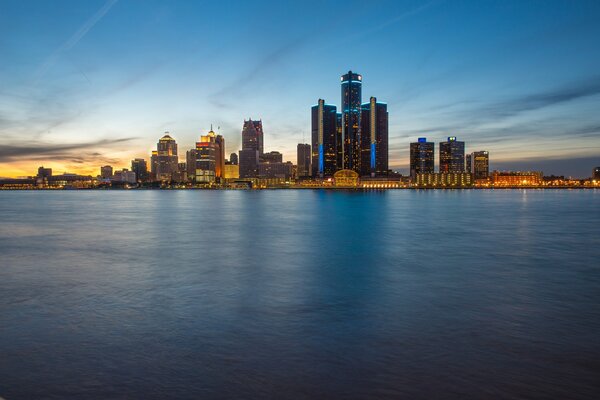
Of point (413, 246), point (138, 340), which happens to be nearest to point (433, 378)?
point (138, 340)

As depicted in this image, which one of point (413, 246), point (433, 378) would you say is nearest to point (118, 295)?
point (433, 378)

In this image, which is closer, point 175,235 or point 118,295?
point 118,295

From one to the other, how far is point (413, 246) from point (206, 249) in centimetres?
1700

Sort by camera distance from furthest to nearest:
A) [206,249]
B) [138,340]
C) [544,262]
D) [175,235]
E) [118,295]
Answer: [175,235] < [206,249] < [544,262] < [118,295] < [138,340]

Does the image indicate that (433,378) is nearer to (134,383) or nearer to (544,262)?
(134,383)

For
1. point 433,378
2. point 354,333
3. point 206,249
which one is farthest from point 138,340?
point 206,249

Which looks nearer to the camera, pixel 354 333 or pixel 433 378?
pixel 433 378

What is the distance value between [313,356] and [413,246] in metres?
25.5

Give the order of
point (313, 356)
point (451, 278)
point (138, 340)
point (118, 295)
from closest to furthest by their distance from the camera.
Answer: point (313, 356), point (138, 340), point (118, 295), point (451, 278)

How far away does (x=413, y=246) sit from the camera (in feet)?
116

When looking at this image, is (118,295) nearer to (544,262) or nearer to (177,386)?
(177,386)

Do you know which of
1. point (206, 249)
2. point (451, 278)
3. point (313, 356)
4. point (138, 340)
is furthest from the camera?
point (206, 249)

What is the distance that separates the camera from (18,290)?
19609mm

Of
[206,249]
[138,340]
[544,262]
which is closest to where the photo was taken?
[138,340]
